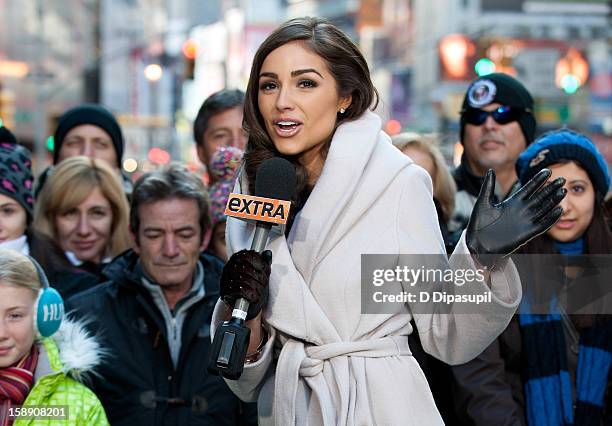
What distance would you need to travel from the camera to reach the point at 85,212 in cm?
613

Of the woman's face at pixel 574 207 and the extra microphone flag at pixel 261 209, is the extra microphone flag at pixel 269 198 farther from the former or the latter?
the woman's face at pixel 574 207

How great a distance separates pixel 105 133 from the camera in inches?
280

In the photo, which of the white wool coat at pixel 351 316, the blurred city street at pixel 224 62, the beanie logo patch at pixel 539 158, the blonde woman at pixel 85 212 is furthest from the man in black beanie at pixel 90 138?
the blurred city street at pixel 224 62

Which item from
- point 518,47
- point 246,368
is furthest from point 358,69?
point 518,47

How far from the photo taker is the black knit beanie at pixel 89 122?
711 centimetres

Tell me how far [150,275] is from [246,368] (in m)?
1.56

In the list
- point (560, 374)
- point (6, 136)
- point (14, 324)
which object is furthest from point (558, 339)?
point (6, 136)

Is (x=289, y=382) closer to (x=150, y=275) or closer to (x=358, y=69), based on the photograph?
(x=358, y=69)

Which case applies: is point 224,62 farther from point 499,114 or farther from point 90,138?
point 499,114

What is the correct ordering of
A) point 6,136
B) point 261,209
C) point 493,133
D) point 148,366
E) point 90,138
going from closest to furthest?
point 261,209
point 148,366
point 493,133
point 6,136
point 90,138

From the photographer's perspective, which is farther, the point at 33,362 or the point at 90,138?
the point at 90,138

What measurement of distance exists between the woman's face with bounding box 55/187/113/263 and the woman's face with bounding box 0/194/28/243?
670 mm

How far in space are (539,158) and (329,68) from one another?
4.67ft

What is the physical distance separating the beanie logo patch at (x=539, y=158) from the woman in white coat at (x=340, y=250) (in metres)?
1.19
